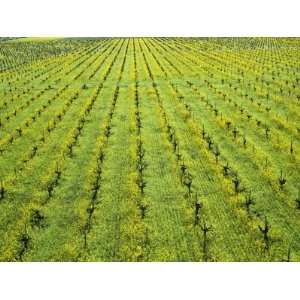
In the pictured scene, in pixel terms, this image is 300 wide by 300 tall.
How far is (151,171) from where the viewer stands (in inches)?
694

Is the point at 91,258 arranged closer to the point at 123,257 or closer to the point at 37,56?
the point at 123,257

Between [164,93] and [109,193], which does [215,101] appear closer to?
[164,93]

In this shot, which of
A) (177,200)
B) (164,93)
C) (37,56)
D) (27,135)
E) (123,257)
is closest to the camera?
(123,257)

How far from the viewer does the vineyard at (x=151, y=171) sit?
41.1 ft

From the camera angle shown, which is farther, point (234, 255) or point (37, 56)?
point (37, 56)

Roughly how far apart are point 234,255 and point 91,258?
3999mm

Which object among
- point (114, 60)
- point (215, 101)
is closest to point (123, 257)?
point (215, 101)

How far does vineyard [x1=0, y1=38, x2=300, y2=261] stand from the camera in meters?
12.5

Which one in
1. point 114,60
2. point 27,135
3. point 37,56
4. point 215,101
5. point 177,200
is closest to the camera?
point 177,200

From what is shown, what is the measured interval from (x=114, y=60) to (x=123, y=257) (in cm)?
4332

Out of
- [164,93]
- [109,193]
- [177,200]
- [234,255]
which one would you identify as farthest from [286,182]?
[164,93]

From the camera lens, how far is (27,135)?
2278cm

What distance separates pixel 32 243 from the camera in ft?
41.3

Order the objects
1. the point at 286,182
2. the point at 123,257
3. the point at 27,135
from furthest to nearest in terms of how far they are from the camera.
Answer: the point at 27,135 → the point at 286,182 → the point at 123,257
